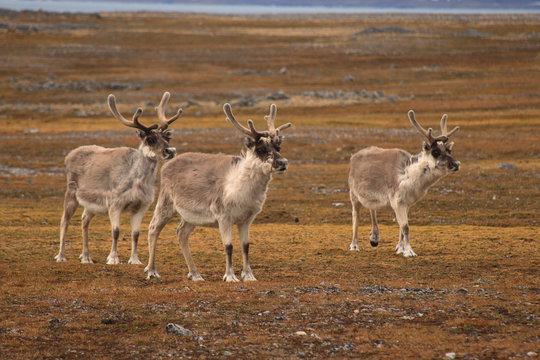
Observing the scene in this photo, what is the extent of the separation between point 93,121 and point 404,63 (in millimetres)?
55707

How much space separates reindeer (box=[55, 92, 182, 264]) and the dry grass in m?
1.10

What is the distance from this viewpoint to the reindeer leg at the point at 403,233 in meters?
16.9

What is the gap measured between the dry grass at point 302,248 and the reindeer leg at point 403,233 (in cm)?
44

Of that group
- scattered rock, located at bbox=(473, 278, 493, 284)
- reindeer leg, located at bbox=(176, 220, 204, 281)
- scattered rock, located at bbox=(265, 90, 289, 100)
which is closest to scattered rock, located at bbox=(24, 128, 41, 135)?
scattered rock, located at bbox=(265, 90, 289, 100)

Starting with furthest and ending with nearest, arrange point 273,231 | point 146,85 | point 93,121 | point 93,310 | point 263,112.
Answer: point 146,85
point 263,112
point 93,121
point 273,231
point 93,310

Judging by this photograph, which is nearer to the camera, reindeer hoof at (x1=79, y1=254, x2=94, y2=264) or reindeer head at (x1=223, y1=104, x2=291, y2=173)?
reindeer head at (x1=223, y1=104, x2=291, y2=173)

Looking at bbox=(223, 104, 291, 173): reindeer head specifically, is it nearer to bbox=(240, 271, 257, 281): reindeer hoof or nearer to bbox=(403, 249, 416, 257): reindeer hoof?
bbox=(240, 271, 257, 281): reindeer hoof

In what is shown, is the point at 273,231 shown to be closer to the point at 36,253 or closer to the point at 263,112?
the point at 36,253

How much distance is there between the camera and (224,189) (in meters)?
13.8

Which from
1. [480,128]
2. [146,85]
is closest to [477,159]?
[480,128]

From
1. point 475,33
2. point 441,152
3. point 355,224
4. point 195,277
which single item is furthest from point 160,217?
point 475,33

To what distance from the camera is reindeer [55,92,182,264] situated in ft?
51.6

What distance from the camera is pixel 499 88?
73812 mm

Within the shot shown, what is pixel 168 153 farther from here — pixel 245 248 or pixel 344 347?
pixel 344 347
